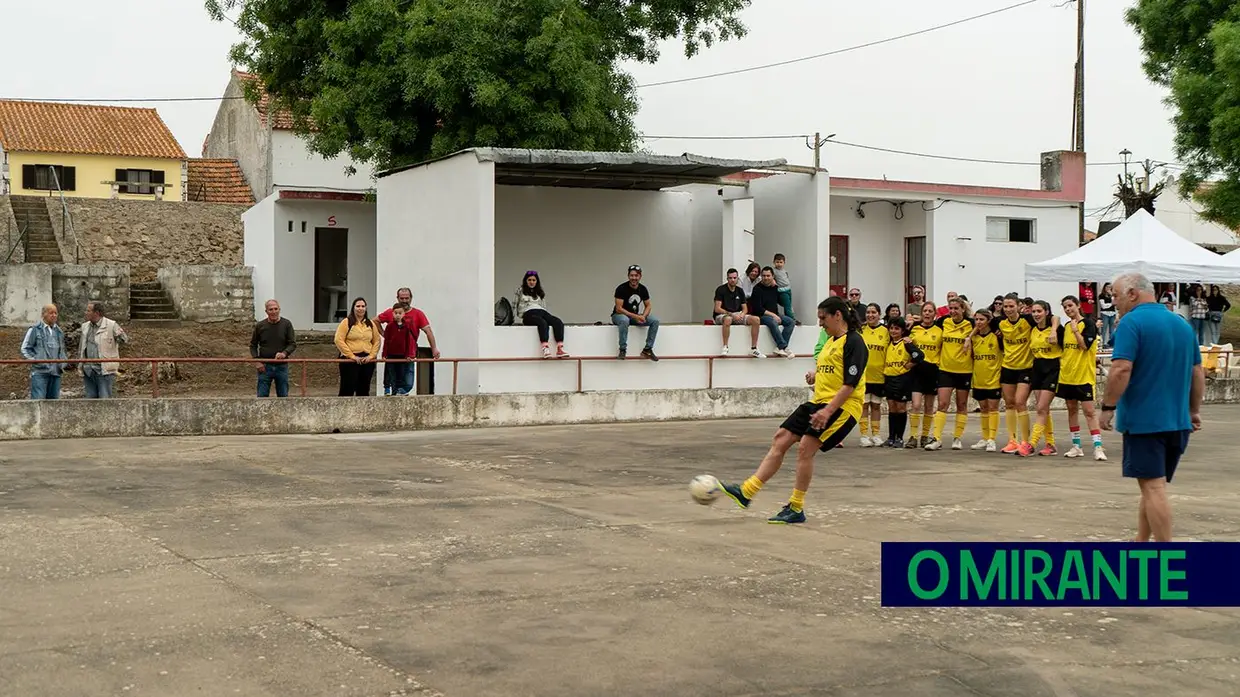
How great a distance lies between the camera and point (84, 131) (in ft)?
171

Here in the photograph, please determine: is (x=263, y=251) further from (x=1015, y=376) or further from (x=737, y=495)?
(x=737, y=495)

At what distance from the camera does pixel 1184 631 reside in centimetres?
656

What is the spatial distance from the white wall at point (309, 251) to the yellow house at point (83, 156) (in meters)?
20.2

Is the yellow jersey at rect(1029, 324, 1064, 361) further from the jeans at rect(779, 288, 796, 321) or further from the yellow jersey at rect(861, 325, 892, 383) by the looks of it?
the jeans at rect(779, 288, 796, 321)

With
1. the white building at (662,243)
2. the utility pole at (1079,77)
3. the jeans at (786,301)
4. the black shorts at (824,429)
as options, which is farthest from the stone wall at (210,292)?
the black shorts at (824,429)

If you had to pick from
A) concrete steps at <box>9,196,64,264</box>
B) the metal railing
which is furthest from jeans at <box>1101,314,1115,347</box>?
concrete steps at <box>9,196,64,264</box>

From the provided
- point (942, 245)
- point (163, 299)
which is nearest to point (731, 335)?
point (942, 245)

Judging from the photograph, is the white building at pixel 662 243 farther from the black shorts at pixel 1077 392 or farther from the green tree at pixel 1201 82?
the black shorts at pixel 1077 392

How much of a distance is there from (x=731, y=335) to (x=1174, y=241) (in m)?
8.32

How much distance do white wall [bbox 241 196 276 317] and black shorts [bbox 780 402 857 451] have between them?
75.9ft

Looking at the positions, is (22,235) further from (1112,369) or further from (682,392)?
(1112,369)

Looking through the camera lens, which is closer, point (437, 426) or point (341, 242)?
point (437, 426)

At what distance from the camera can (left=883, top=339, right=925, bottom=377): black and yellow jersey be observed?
15.8 meters

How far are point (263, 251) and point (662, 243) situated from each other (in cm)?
1206
